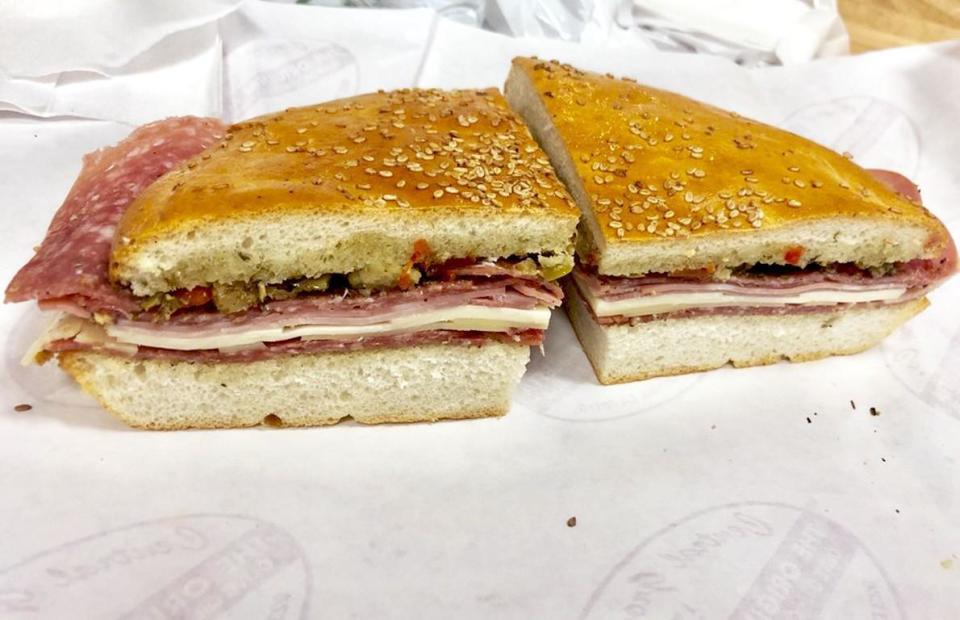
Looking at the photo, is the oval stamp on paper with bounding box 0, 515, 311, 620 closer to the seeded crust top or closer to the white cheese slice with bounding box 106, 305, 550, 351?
the white cheese slice with bounding box 106, 305, 550, 351

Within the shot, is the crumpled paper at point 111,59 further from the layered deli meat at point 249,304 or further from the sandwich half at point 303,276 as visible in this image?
the layered deli meat at point 249,304

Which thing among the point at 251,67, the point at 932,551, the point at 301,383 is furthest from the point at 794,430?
the point at 251,67

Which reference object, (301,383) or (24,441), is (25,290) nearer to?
(24,441)

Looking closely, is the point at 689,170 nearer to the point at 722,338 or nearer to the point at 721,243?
the point at 721,243

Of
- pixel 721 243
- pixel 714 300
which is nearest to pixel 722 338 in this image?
pixel 714 300

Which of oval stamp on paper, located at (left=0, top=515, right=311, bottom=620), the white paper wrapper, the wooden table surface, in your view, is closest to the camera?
oval stamp on paper, located at (left=0, top=515, right=311, bottom=620)

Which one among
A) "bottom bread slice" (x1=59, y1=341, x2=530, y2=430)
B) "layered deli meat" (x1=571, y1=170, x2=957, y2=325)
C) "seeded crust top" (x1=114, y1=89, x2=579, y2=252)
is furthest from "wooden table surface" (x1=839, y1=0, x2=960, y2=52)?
"bottom bread slice" (x1=59, y1=341, x2=530, y2=430)
